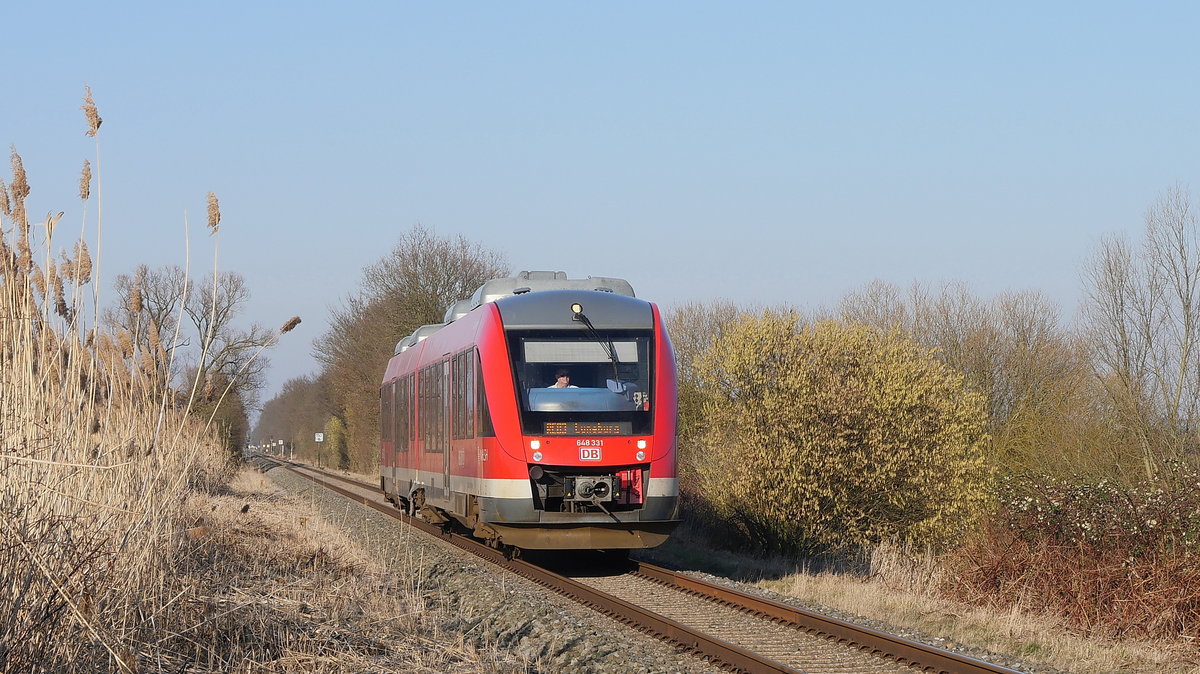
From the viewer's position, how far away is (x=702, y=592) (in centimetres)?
1186

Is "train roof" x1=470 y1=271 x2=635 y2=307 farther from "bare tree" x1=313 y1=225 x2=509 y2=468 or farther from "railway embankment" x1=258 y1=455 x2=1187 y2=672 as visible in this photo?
"bare tree" x1=313 y1=225 x2=509 y2=468

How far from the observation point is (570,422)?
12711 mm

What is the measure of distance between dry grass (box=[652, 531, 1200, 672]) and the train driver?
329cm

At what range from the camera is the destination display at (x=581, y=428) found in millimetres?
12680

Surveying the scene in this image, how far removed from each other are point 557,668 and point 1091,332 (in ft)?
90.8

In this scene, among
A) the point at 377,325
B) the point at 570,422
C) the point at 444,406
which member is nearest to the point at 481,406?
the point at 570,422

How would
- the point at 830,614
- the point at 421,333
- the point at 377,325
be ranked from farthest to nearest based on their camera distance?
the point at 377,325, the point at 421,333, the point at 830,614

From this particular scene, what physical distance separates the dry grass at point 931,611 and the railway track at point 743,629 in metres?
1.02

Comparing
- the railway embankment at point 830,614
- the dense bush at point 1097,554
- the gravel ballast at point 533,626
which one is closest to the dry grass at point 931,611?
the railway embankment at point 830,614

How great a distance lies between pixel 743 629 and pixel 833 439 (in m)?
8.29

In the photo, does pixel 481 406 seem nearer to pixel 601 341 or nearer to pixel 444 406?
pixel 601 341

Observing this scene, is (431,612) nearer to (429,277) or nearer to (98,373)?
(98,373)

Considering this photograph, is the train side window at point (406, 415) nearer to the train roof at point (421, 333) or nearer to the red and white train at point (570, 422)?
the train roof at point (421, 333)

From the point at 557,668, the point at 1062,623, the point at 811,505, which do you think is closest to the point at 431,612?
the point at 557,668
